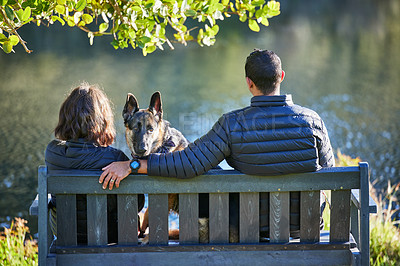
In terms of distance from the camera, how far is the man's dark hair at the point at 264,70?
3.32 meters

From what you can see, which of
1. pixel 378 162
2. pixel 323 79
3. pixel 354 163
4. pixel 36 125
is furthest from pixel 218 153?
pixel 323 79

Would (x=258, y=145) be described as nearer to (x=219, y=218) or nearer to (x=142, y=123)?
(x=219, y=218)

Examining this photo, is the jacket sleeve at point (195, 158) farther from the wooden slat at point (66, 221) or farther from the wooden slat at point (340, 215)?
the wooden slat at point (340, 215)

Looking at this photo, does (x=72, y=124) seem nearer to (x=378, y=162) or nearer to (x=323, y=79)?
(x=378, y=162)

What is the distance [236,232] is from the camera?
3455 mm

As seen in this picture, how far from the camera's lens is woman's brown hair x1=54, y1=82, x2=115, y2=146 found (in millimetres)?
3585

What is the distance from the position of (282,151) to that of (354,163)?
4.80 m

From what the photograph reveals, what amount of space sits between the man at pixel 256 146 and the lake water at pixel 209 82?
4740 mm

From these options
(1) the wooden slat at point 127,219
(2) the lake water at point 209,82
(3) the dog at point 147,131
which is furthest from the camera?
(2) the lake water at point 209,82

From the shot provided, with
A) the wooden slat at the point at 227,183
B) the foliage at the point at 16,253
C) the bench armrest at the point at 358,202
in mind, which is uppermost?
the wooden slat at the point at 227,183

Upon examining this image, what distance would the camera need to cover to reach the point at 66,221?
338cm

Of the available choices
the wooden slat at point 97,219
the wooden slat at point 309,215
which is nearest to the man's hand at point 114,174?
the wooden slat at point 97,219

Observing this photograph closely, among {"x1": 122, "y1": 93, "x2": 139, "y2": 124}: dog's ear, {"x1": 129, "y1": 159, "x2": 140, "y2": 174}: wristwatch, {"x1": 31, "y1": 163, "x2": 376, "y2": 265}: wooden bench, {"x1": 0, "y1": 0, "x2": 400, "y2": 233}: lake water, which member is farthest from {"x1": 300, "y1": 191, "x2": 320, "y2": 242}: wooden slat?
{"x1": 0, "y1": 0, "x2": 400, "y2": 233}: lake water

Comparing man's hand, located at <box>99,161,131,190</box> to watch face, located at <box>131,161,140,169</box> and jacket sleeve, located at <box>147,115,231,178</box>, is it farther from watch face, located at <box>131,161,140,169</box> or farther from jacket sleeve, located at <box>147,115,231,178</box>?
jacket sleeve, located at <box>147,115,231,178</box>
